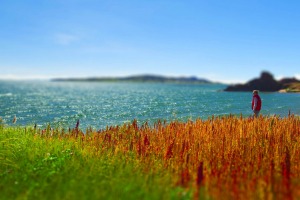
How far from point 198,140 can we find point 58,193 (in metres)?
6.34

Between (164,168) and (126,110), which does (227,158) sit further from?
(126,110)

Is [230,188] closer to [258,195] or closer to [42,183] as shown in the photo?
[258,195]

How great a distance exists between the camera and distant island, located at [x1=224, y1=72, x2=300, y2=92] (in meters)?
118

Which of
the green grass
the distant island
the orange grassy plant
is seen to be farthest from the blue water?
the distant island

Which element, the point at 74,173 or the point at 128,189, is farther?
the point at 74,173

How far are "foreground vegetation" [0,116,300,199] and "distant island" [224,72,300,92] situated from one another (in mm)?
108840

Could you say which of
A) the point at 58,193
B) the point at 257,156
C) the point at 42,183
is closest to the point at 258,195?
the point at 257,156

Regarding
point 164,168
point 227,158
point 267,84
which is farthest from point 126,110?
point 267,84

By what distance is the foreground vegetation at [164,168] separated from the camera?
23.2ft

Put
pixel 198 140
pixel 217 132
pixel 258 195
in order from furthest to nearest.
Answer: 1. pixel 217 132
2. pixel 198 140
3. pixel 258 195

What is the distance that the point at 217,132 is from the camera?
13.4 meters

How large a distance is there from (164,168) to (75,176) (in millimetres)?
2476

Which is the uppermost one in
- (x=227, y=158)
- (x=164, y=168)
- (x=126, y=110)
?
(x=227, y=158)

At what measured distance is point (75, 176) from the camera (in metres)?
8.27
